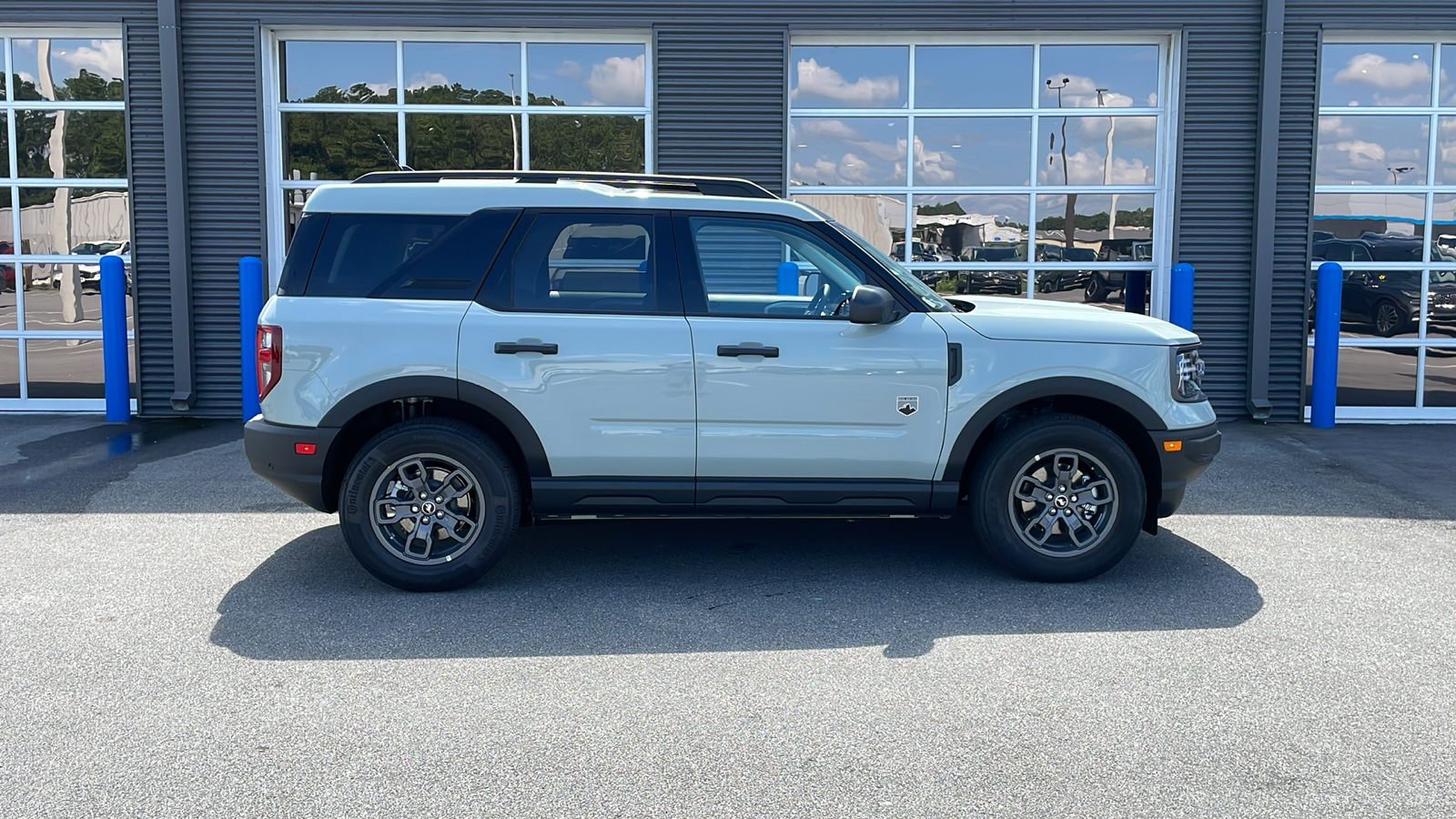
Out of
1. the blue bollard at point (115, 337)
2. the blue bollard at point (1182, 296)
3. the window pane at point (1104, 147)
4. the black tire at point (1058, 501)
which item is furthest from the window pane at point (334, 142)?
the black tire at point (1058, 501)

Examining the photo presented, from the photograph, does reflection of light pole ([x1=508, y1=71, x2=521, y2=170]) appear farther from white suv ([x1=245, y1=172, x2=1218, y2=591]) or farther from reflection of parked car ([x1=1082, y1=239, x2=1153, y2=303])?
white suv ([x1=245, y1=172, x2=1218, y2=591])

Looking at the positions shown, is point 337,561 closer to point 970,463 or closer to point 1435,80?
point 970,463

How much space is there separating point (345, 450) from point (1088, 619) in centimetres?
336

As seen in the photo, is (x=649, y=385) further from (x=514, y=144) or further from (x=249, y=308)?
(x=514, y=144)

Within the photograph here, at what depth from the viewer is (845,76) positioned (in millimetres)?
11430

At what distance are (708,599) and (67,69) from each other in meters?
8.94

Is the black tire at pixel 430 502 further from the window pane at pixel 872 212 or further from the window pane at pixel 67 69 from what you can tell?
the window pane at pixel 67 69

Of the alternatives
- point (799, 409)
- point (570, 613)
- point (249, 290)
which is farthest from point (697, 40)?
point (570, 613)

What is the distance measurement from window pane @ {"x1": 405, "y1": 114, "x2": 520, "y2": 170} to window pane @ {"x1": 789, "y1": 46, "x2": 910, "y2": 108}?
2541 millimetres

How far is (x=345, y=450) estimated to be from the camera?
5.95 metres

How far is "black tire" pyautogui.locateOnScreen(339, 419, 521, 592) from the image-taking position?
5691mm

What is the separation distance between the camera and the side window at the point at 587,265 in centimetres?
580

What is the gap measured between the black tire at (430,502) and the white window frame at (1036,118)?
6.18 metres

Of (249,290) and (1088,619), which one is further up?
(249,290)
